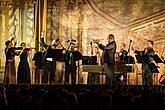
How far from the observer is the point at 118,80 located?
1490 centimetres

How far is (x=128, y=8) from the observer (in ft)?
56.6

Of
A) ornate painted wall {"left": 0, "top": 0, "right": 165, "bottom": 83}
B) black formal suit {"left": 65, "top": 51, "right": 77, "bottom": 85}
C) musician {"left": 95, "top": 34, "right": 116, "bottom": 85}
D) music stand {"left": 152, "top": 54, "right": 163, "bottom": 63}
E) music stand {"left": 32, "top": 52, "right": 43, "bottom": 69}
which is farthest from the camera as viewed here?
ornate painted wall {"left": 0, "top": 0, "right": 165, "bottom": 83}

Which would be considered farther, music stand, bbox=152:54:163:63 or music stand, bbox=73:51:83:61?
music stand, bbox=73:51:83:61

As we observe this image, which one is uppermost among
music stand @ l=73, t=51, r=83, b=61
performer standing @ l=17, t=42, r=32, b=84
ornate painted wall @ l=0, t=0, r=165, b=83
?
ornate painted wall @ l=0, t=0, r=165, b=83

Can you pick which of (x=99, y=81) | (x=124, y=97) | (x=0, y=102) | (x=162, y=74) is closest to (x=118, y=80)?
(x=99, y=81)

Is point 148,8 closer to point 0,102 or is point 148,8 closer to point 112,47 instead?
point 112,47

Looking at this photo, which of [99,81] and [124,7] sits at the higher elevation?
[124,7]

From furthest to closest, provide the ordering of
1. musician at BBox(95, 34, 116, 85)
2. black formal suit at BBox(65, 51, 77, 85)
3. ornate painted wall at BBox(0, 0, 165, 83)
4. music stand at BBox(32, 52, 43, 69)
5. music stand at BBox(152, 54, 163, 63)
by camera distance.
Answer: ornate painted wall at BBox(0, 0, 165, 83) → black formal suit at BBox(65, 51, 77, 85) → musician at BBox(95, 34, 116, 85) → music stand at BBox(32, 52, 43, 69) → music stand at BBox(152, 54, 163, 63)

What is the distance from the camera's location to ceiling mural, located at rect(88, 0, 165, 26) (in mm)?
17016

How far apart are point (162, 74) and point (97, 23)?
3.60 metres

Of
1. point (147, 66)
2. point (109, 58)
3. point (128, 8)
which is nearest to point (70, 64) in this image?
point (109, 58)

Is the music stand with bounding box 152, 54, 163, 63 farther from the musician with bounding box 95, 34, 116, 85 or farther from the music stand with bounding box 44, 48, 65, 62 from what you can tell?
the music stand with bounding box 44, 48, 65, 62

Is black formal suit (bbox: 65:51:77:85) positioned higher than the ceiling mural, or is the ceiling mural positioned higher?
the ceiling mural

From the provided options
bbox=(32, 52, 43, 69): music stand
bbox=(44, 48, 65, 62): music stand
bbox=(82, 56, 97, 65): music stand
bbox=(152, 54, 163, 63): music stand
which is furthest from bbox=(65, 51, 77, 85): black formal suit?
bbox=(152, 54, 163, 63): music stand
